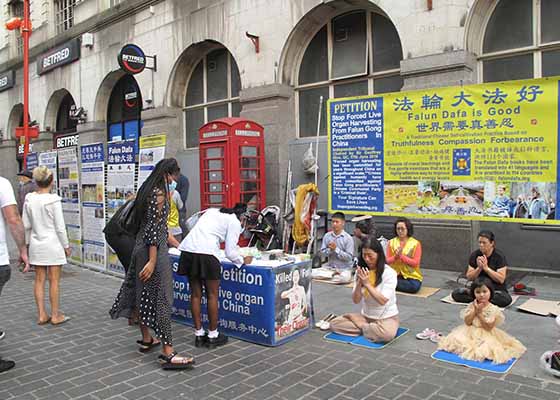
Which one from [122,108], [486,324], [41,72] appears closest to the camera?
[486,324]

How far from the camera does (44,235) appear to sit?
6340 mm

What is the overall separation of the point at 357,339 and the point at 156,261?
2272 mm

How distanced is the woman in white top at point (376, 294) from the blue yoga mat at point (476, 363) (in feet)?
1.85

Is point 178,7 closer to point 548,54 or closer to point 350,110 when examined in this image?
point 350,110

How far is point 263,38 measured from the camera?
11.5 metres

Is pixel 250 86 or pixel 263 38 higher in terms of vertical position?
pixel 263 38

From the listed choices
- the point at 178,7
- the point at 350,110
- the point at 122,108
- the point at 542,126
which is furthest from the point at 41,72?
the point at 542,126

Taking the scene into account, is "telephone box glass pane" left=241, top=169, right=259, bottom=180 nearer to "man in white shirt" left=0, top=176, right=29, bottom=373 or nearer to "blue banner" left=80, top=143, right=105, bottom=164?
Result: "blue banner" left=80, top=143, right=105, bottom=164

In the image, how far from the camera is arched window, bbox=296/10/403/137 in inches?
395

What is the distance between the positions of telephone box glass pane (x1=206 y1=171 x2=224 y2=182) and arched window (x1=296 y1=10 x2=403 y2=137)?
2.16 m

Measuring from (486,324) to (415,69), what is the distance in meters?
5.34

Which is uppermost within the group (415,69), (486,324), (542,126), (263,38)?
(263,38)

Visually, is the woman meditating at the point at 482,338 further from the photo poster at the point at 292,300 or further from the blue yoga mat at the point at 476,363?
the photo poster at the point at 292,300

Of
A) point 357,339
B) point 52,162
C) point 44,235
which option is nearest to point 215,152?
point 52,162
